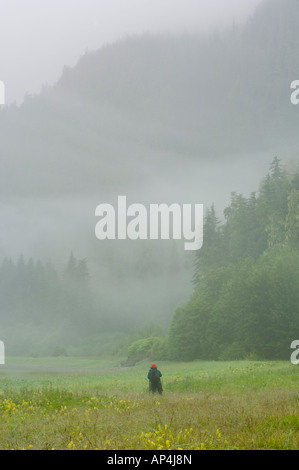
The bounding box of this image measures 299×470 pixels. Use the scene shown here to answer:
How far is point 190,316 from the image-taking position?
70.3 meters

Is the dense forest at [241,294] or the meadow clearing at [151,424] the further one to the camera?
the dense forest at [241,294]

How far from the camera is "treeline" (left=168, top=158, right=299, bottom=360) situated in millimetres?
55281

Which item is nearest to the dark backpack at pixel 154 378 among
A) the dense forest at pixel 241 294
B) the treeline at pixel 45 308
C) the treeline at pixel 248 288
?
the dense forest at pixel 241 294

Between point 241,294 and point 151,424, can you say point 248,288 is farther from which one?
point 151,424

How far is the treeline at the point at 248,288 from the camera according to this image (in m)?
55.3

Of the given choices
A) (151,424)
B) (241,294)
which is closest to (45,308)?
(241,294)

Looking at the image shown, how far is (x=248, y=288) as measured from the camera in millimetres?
58906

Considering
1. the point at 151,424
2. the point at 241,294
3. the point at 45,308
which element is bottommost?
the point at 45,308

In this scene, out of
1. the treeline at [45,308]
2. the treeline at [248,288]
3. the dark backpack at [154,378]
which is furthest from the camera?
the treeline at [45,308]

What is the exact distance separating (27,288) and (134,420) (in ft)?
585

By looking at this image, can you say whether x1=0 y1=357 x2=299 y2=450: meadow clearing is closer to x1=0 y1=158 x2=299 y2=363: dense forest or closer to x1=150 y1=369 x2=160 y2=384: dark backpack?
x1=150 y1=369 x2=160 y2=384: dark backpack

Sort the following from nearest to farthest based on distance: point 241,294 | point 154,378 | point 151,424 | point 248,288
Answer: point 151,424 < point 154,378 < point 248,288 < point 241,294

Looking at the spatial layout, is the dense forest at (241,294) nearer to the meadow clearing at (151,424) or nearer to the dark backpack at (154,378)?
the dark backpack at (154,378)
